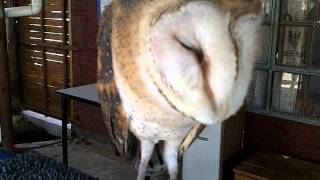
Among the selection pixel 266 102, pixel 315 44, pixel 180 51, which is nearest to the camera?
pixel 180 51

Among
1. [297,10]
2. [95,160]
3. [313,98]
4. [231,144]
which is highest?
[297,10]

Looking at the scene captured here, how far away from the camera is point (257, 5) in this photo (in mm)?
374

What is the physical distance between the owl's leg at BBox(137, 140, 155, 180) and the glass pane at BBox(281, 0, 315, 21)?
1764 millimetres

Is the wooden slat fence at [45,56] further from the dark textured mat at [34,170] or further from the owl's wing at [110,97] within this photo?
the owl's wing at [110,97]

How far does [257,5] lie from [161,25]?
11 centimetres

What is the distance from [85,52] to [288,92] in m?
1.97

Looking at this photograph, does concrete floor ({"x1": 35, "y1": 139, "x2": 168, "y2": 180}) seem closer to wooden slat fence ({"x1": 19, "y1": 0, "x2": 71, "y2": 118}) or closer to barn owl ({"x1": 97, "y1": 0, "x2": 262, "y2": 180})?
wooden slat fence ({"x1": 19, "y1": 0, "x2": 71, "y2": 118})

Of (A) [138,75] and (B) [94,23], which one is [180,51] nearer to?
(A) [138,75]

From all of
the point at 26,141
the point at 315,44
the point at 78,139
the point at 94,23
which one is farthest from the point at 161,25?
the point at 26,141

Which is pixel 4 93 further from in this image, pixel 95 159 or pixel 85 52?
pixel 95 159

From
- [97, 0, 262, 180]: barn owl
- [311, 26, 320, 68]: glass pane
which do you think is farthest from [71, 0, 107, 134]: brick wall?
[97, 0, 262, 180]: barn owl

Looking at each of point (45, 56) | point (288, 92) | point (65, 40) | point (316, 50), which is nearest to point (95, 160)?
point (65, 40)

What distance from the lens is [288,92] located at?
220 cm

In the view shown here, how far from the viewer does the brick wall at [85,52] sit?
11.0ft
